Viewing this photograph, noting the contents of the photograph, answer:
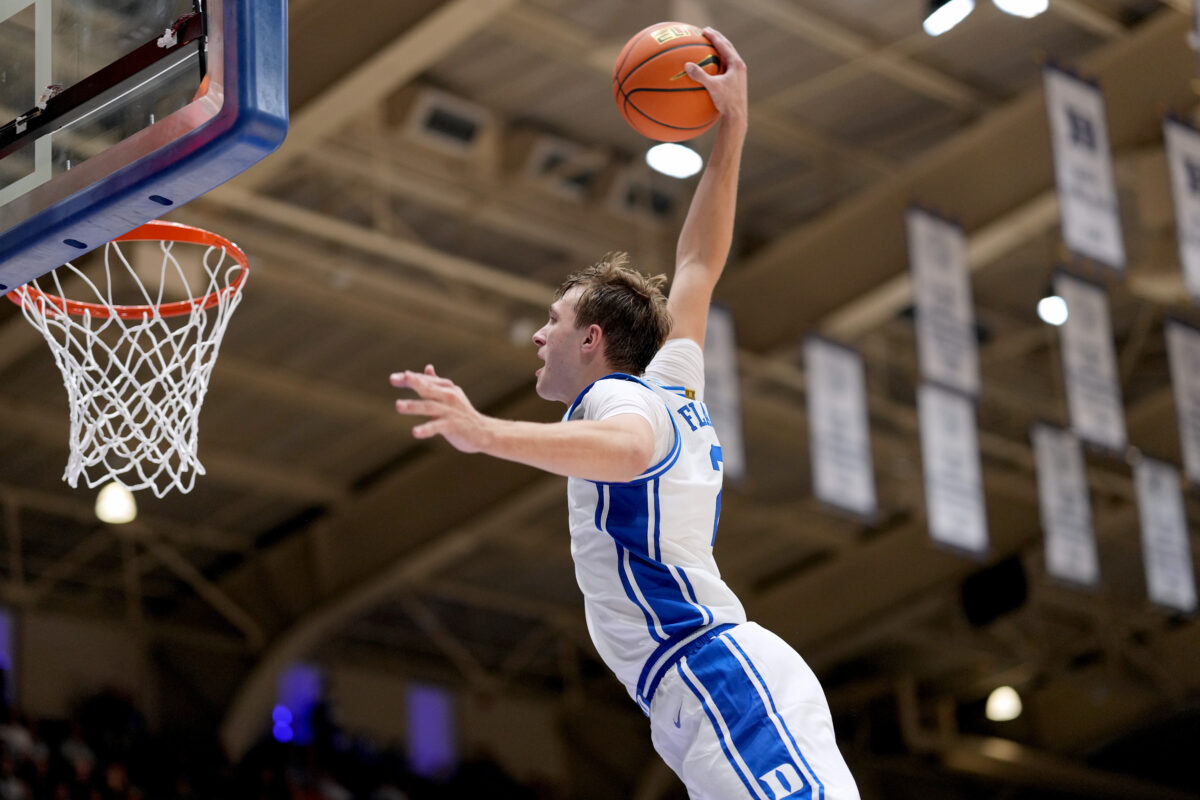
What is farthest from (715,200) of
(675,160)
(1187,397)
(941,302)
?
(1187,397)

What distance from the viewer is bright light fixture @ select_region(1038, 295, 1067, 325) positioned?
1230 cm

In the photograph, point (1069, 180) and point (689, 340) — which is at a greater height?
point (1069, 180)

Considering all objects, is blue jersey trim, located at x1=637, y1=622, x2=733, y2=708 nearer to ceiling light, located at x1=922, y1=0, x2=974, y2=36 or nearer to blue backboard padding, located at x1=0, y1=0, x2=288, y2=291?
blue backboard padding, located at x1=0, y1=0, x2=288, y2=291

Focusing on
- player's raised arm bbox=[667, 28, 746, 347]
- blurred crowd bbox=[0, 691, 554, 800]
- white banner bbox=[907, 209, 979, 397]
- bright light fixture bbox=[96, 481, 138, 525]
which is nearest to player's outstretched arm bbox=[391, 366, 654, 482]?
player's raised arm bbox=[667, 28, 746, 347]

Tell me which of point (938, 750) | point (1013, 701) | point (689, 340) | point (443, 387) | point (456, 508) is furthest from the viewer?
point (938, 750)

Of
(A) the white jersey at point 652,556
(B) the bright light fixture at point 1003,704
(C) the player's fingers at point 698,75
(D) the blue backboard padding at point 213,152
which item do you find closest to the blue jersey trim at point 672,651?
(A) the white jersey at point 652,556

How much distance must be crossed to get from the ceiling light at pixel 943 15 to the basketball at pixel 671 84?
4872mm

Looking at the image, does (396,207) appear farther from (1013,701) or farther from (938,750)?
(938,750)

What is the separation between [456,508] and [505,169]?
149 inches

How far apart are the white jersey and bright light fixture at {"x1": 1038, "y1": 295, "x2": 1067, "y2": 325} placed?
889 centimetres

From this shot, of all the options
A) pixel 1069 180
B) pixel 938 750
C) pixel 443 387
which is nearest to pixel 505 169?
pixel 1069 180

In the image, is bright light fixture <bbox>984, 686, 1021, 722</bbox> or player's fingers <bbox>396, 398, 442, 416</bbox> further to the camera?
bright light fixture <bbox>984, 686, 1021, 722</bbox>

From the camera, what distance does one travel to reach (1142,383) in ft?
62.2

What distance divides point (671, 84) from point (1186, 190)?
24.8ft
